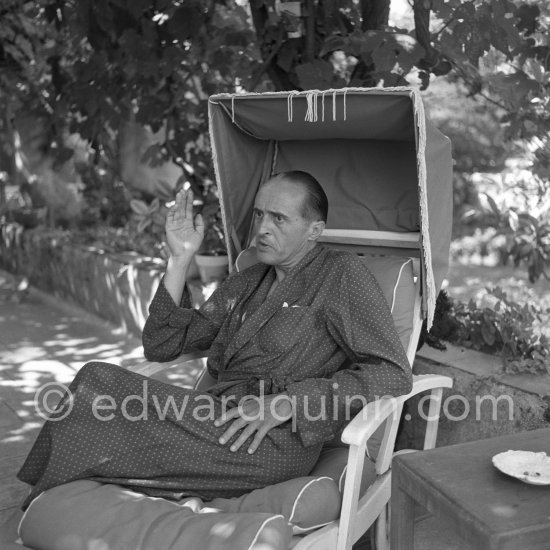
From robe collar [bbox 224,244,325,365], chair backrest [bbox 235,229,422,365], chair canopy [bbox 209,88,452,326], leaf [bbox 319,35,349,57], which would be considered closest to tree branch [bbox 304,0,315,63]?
leaf [bbox 319,35,349,57]

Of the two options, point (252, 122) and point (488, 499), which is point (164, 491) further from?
point (252, 122)

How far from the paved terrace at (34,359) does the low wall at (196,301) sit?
0.53 ft

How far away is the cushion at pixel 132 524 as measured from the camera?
2.24 meters

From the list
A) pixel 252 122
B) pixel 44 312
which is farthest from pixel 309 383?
pixel 44 312

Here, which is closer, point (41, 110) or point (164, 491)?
point (164, 491)

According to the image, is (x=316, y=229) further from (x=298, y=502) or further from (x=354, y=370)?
(x=298, y=502)

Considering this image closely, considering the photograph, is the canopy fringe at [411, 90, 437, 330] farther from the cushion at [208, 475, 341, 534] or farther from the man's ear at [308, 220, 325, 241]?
the cushion at [208, 475, 341, 534]

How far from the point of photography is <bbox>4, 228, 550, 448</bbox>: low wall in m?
3.11

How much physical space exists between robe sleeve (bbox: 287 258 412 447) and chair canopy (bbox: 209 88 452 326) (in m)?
0.29

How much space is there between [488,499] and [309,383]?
0.85 meters

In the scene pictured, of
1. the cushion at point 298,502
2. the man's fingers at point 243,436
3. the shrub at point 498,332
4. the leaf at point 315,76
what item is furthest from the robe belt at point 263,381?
the leaf at point 315,76

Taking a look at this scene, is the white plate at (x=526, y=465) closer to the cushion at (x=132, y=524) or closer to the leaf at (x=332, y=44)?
the cushion at (x=132, y=524)

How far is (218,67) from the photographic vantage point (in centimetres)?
479

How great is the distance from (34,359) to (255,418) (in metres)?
3.03
